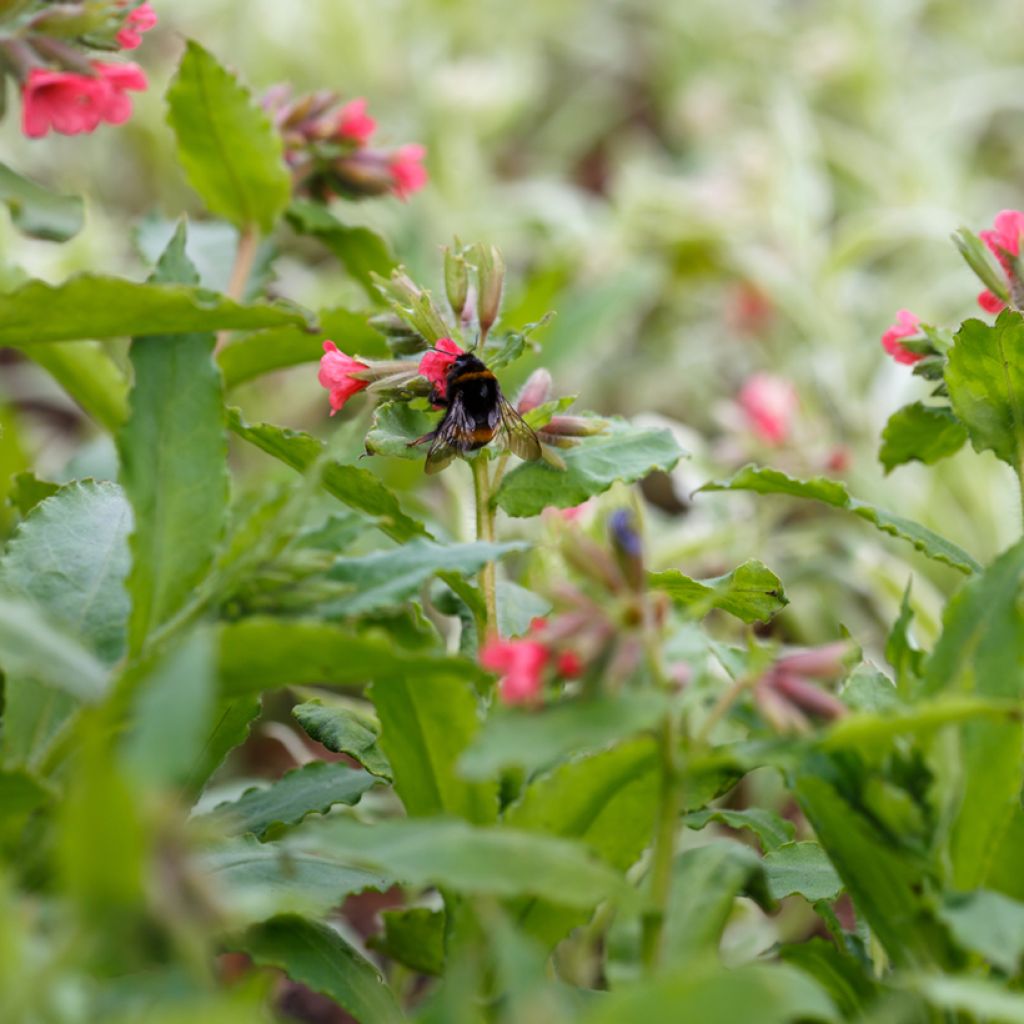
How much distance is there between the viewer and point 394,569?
624 mm

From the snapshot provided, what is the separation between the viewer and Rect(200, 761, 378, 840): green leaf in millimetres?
754

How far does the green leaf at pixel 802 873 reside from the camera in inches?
28.4

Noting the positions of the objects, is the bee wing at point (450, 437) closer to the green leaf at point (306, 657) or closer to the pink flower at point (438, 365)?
the pink flower at point (438, 365)

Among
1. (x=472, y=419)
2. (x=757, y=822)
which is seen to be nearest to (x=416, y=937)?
(x=757, y=822)

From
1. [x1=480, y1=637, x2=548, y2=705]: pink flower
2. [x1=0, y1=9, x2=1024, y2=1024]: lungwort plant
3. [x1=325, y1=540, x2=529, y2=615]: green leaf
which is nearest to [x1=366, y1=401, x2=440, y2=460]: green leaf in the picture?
[x1=0, y1=9, x2=1024, y2=1024]: lungwort plant

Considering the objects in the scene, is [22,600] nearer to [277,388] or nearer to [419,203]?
[277,388]

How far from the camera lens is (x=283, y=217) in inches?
44.3

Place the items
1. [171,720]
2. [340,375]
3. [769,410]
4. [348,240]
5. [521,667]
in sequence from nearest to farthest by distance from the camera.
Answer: [171,720]
[521,667]
[340,375]
[348,240]
[769,410]

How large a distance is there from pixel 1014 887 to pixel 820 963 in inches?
4.2

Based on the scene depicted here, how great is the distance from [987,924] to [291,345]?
0.71 metres

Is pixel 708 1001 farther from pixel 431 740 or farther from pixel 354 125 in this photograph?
pixel 354 125

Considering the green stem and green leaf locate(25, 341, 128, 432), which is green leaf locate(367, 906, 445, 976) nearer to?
the green stem

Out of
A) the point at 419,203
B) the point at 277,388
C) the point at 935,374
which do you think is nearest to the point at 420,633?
the point at 935,374

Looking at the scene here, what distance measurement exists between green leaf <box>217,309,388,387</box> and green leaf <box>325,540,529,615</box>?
1.30 feet
